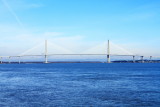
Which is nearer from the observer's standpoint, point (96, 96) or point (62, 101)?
point (62, 101)

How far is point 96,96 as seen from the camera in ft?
88.0

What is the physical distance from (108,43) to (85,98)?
4901 inches

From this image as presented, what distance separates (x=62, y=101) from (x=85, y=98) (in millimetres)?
2480

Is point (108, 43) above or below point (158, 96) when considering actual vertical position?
above

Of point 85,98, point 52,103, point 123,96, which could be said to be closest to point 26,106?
point 52,103

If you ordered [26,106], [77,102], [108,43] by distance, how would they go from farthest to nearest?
[108,43] < [77,102] < [26,106]

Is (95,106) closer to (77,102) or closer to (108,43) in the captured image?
(77,102)

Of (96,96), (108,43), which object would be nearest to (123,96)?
(96,96)

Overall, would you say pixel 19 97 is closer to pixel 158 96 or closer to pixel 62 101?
pixel 62 101

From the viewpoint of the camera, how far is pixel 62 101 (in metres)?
24.4

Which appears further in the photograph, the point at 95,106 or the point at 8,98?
the point at 8,98

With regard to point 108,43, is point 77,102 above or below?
below

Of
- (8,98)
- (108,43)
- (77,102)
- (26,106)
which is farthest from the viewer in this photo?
(108,43)

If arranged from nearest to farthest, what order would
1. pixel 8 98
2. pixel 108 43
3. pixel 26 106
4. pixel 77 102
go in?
pixel 26 106, pixel 77 102, pixel 8 98, pixel 108 43
